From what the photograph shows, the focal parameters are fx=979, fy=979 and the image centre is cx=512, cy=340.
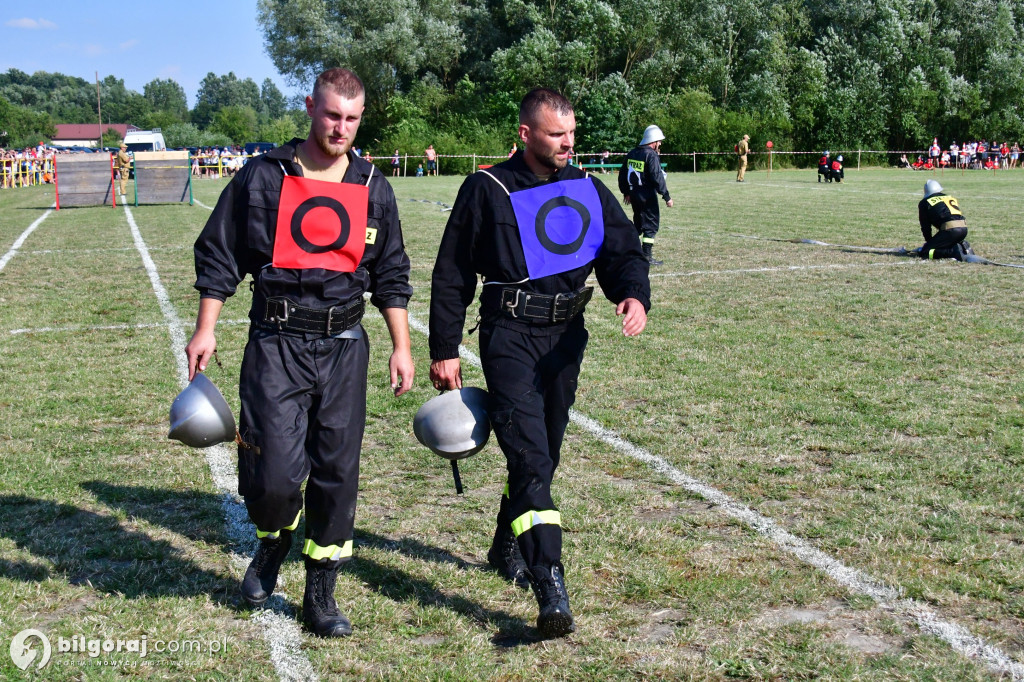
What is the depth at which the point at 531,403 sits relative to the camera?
152 inches

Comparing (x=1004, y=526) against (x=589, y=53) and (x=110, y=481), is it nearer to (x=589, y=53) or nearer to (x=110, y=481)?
(x=110, y=481)

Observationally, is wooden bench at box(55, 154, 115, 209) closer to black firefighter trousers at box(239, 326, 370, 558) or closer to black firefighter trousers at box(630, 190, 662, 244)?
black firefighter trousers at box(630, 190, 662, 244)

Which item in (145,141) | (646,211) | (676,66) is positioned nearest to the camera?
(646,211)

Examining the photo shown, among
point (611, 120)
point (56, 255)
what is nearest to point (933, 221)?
point (56, 255)

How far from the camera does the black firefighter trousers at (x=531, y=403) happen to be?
3.67m

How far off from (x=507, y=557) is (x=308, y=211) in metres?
1.69

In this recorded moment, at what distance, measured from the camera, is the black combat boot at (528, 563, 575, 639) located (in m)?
3.46

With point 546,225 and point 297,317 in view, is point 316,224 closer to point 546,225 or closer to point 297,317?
point 297,317

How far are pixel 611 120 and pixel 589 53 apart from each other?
196 inches

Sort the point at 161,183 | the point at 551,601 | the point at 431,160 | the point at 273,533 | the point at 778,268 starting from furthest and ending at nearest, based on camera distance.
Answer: the point at 431,160
the point at 161,183
the point at 778,268
the point at 273,533
the point at 551,601

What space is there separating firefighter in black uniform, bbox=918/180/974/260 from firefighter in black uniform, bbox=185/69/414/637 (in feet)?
39.4

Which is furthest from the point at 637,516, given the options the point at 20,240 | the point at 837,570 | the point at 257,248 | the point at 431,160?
the point at 431,160

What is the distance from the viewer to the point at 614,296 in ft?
13.6

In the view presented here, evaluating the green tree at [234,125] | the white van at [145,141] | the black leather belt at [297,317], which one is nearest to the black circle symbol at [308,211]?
the black leather belt at [297,317]
